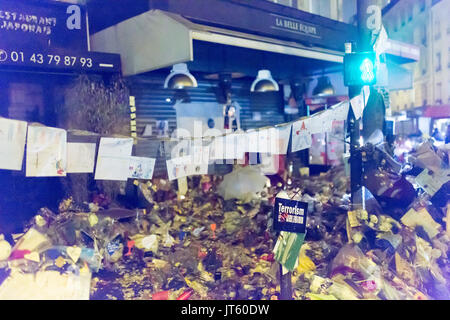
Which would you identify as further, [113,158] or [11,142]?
[113,158]

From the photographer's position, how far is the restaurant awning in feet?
20.7

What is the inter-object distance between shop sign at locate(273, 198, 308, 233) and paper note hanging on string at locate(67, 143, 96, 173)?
10.6ft

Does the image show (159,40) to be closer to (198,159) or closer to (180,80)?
(180,80)

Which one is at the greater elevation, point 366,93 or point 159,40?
point 159,40

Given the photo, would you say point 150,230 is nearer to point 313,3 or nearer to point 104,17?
point 104,17

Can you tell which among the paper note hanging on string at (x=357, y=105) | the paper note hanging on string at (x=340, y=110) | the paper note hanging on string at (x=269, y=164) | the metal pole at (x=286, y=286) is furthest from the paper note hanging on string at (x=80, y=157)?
the paper note hanging on string at (x=269, y=164)

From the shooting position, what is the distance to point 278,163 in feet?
34.3

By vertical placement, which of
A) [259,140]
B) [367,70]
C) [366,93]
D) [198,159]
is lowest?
[198,159]

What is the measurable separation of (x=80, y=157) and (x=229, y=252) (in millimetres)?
2828

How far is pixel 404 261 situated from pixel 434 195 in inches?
67.2

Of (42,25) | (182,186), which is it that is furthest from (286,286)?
(42,25)

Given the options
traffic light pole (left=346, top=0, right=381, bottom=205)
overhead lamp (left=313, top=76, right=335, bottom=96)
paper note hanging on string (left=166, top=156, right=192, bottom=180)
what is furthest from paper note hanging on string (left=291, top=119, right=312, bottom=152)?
overhead lamp (left=313, top=76, right=335, bottom=96)

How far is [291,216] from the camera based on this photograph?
425 cm
